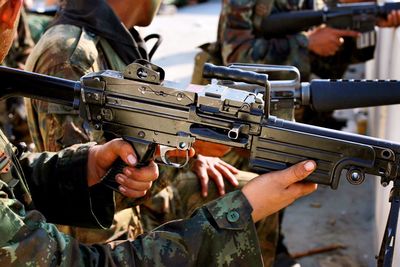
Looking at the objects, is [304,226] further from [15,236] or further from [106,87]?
[15,236]

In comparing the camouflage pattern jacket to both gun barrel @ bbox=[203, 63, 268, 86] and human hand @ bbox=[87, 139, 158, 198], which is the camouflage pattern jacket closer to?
human hand @ bbox=[87, 139, 158, 198]

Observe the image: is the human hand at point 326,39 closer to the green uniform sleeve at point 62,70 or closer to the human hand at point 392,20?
the human hand at point 392,20

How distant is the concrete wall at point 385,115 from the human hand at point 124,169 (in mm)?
1001

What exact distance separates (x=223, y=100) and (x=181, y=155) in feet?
2.60

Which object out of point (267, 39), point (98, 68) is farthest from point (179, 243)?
point (267, 39)

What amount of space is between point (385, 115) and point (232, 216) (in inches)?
83.6

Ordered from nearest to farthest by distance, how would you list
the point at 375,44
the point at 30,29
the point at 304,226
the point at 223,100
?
the point at 223,100, the point at 304,226, the point at 375,44, the point at 30,29

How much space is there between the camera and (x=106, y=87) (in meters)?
2.02

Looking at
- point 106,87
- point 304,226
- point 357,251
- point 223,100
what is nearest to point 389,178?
point 223,100

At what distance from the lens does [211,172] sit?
310cm

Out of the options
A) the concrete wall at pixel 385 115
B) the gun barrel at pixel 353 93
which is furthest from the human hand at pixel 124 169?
the concrete wall at pixel 385 115

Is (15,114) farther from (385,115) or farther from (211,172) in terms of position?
(385,115)

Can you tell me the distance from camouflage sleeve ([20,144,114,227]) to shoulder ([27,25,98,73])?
1.47ft

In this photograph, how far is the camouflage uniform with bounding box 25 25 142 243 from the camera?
260 centimetres
